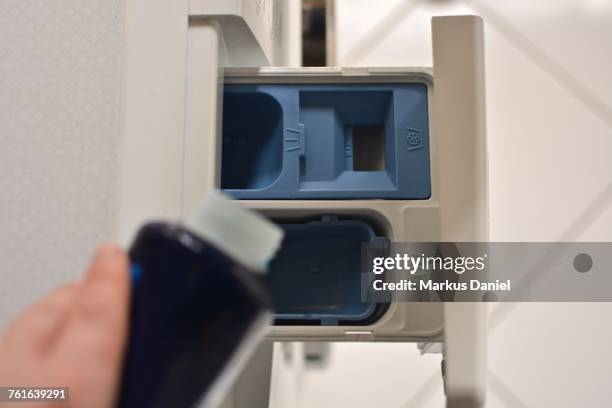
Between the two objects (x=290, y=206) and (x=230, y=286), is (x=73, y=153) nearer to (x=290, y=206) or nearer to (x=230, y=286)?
(x=290, y=206)

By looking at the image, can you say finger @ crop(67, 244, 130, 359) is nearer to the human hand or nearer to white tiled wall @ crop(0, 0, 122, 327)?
the human hand

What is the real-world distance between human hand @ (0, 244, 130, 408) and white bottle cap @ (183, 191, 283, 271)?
0.12 feet

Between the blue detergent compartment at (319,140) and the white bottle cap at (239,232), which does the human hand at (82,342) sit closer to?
the white bottle cap at (239,232)

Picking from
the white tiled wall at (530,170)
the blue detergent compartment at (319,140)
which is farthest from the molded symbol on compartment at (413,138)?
the white tiled wall at (530,170)

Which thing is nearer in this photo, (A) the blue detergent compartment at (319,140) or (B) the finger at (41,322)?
(B) the finger at (41,322)

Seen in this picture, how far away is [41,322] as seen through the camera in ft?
0.73

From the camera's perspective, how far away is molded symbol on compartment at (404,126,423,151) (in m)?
0.48

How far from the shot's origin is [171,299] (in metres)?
0.21

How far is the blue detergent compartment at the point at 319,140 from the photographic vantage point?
18.8 inches

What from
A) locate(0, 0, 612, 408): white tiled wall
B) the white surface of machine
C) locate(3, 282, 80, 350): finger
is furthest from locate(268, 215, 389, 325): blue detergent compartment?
locate(0, 0, 612, 408): white tiled wall

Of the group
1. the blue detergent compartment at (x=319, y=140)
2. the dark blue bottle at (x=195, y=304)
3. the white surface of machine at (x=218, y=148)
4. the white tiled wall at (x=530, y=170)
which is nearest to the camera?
the dark blue bottle at (x=195, y=304)

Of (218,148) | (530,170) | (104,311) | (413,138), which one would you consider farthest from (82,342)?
(530,170)

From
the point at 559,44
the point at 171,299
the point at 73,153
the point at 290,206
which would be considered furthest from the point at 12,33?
the point at 559,44

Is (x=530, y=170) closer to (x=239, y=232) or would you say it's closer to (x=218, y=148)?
(x=218, y=148)
